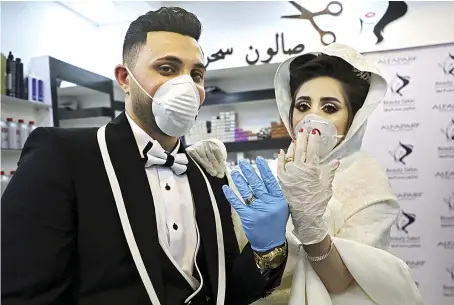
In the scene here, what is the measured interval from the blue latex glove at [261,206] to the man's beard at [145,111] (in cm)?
35

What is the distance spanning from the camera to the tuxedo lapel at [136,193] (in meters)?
1.10

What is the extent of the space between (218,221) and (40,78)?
287 centimetres

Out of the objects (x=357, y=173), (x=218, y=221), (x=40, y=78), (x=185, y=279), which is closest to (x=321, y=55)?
(x=357, y=173)

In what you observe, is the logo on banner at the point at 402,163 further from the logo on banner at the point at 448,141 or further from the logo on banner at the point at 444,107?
the logo on banner at the point at 444,107

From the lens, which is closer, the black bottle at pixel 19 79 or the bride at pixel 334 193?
the bride at pixel 334 193

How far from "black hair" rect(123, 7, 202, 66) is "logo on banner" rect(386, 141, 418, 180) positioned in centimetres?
290

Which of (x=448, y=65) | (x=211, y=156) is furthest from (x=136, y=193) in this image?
(x=448, y=65)

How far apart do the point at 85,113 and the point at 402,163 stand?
3.14 m

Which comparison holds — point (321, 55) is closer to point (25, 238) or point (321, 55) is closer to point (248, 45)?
point (25, 238)

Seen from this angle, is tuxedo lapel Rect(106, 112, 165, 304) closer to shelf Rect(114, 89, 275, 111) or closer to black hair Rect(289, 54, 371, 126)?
black hair Rect(289, 54, 371, 126)

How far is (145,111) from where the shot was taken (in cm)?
131

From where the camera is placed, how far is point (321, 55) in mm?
1675

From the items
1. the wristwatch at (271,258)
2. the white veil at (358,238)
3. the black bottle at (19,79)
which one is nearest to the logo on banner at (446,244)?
the white veil at (358,238)

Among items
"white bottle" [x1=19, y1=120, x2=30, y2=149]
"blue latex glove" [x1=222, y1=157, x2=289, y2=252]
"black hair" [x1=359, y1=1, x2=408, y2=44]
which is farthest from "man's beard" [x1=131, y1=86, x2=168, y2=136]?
"black hair" [x1=359, y1=1, x2=408, y2=44]
